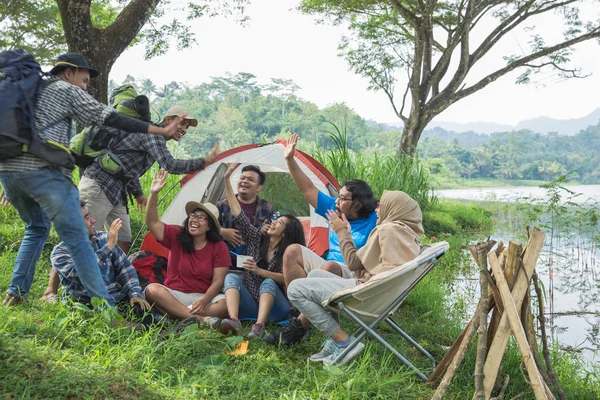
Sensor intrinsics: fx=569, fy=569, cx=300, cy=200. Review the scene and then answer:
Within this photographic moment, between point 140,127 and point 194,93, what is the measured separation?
51475mm

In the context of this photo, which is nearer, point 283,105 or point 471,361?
point 471,361

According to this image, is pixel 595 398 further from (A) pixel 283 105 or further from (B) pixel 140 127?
(A) pixel 283 105

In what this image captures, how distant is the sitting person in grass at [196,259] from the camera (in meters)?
3.46

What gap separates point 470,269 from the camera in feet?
21.3

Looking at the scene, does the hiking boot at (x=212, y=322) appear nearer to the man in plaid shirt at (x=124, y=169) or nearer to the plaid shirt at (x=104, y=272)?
the plaid shirt at (x=104, y=272)

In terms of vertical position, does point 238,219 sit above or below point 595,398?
above

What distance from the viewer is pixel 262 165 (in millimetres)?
4926

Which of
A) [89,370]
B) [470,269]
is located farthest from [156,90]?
[89,370]

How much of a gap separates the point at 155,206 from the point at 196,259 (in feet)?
1.37

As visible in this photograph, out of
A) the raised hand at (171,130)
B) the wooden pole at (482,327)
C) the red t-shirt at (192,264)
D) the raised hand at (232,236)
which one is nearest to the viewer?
the wooden pole at (482,327)

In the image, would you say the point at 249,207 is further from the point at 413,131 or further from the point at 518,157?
the point at 518,157

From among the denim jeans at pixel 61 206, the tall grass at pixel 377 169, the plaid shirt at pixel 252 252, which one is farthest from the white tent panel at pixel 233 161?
the tall grass at pixel 377 169

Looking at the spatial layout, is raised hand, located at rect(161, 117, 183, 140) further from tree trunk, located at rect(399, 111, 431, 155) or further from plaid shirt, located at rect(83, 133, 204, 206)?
tree trunk, located at rect(399, 111, 431, 155)

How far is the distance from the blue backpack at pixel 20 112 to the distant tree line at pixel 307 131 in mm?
39432
